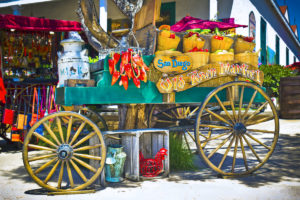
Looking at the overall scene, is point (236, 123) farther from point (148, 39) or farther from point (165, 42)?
point (148, 39)

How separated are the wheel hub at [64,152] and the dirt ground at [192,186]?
424 mm

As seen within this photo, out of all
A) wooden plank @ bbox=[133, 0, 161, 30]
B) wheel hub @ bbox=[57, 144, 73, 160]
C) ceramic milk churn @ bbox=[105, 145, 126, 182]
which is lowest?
ceramic milk churn @ bbox=[105, 145, 126, 182]

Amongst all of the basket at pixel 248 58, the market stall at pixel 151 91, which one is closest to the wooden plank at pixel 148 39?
the market stall at pixel 151 91

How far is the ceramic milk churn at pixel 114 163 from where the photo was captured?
12.5ft

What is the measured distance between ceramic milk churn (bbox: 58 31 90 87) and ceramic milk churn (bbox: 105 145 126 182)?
3.24 feet

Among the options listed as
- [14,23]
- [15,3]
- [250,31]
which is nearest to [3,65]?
[14,23]

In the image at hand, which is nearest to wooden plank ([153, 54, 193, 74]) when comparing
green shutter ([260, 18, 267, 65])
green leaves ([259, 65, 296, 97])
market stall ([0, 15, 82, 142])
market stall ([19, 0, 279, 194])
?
market stall ([19, 0, 279, 194])

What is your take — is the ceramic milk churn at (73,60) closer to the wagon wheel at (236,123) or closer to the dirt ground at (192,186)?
the dirt ground at (192,186)

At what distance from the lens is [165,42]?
3998mm

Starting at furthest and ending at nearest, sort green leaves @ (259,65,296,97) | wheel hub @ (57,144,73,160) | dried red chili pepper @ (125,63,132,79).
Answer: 1. green leaves @ (259,65,296,97)
2. dried red chili pepper @ (125,63,132,79)
3. wheel hub @ (57,144,73,160)

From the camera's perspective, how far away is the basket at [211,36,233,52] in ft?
14.2

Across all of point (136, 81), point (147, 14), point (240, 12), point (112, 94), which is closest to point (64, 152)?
point (112, 94)

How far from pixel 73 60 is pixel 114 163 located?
1.38m

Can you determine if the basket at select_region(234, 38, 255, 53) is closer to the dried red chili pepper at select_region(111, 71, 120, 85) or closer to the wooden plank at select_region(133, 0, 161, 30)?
the wooden plank at select_region(133, 0, 161, 30)
